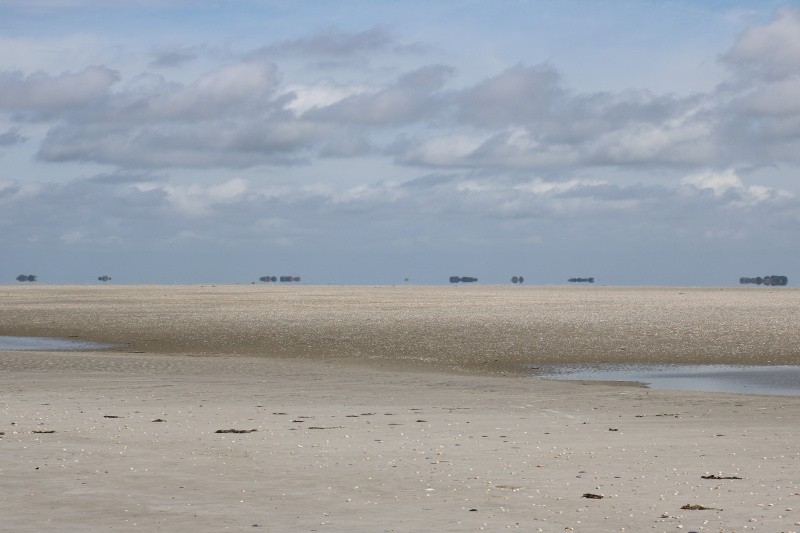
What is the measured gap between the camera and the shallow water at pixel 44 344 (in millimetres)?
45156

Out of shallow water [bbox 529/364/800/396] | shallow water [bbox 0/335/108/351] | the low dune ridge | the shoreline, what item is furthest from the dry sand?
shallow water [bbox 0/335/108/351]

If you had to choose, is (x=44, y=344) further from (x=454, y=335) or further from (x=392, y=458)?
(x=392, y=458)

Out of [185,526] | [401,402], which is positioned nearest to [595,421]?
[401,402]

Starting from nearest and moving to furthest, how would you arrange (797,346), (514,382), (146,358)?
(514,382) → (146,358) → (797,346)

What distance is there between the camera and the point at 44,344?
4784 cm

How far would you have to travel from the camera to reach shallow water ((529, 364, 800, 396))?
2917 centimetres

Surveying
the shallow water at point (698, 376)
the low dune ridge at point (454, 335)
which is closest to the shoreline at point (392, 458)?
the shallow water at point (698, 376)

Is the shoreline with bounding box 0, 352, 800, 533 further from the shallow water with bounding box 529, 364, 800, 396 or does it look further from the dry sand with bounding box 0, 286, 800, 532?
the shallow water with bounding box 529, 364, 800, 396

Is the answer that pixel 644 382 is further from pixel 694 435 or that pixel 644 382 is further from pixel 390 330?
pixel 390 330

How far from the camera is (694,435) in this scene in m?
18.1

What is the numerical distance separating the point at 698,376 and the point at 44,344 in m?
29.2

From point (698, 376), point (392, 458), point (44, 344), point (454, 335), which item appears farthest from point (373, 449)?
point (44, 344)

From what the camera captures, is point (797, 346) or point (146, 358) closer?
point (146, 358)

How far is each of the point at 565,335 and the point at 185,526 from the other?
39.1 metres
